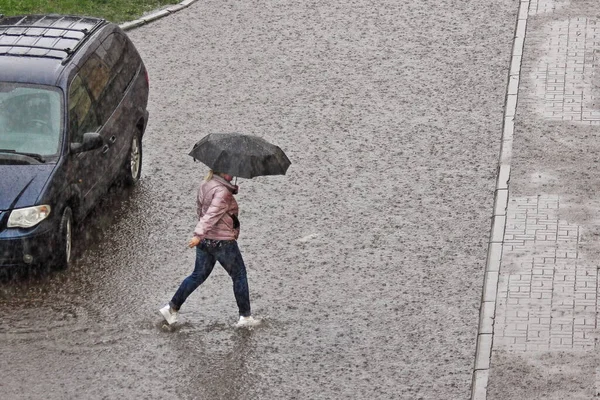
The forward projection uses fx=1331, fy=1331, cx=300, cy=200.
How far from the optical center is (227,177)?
39.4ft

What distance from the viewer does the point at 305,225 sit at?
14.5 metres

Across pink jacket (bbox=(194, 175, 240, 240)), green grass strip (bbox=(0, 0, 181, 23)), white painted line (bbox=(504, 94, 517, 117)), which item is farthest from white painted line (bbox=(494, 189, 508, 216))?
green grass strip (bbox=(0, 0, 181, 23))

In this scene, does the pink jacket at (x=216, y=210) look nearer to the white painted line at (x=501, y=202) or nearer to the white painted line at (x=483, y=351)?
the white painted line at (x=483, y=351)

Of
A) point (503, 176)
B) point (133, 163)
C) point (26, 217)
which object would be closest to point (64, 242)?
point (26, 217)

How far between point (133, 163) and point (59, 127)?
6.24 ft

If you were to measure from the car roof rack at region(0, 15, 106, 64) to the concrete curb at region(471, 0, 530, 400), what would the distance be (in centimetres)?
495

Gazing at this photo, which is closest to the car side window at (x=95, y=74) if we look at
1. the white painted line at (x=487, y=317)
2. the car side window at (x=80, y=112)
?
the car side window at (x=80, y=112)

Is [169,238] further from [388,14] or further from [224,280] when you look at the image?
[388,14]

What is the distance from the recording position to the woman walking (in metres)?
11.9

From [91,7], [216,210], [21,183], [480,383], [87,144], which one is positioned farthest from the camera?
[91,7]

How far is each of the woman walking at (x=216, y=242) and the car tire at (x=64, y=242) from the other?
139cm

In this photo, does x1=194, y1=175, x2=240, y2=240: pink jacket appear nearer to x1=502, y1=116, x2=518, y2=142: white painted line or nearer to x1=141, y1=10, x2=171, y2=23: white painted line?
x1=502, y1=116, x2=518, y2=142: white painted line

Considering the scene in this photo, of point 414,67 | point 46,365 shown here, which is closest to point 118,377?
point 46,365

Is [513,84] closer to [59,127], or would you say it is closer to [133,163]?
[133,163]
